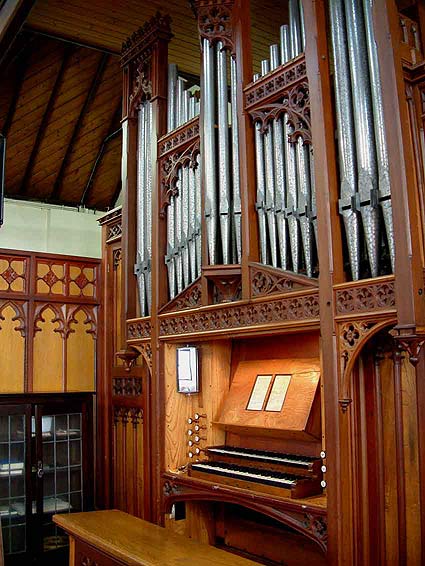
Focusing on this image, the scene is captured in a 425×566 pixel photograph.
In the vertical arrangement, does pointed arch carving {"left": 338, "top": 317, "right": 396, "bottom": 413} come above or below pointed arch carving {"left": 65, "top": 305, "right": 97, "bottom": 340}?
below

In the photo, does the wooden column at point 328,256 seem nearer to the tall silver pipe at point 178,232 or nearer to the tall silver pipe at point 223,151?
the tall silver pipe at point 223,151

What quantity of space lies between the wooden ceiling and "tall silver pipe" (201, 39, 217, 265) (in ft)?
4.80

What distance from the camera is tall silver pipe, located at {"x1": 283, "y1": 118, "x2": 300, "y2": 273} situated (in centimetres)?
427

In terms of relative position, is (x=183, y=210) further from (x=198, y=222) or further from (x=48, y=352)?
(x=48, y=352)

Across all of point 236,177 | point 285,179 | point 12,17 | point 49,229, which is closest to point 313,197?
point 285,179

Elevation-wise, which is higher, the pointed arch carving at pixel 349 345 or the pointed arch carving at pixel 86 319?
the pointed arch carving at pixel 86 319

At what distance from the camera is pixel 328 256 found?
3.95 m

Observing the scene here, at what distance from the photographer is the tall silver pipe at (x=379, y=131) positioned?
3666 millimetres

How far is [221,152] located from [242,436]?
2.37 meters

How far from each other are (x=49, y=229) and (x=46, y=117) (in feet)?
5.60

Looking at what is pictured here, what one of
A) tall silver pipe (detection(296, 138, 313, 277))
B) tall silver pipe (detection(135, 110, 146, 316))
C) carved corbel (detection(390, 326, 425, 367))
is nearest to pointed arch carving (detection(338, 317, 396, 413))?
carved corbel (detection(390, 326, 425, 367))

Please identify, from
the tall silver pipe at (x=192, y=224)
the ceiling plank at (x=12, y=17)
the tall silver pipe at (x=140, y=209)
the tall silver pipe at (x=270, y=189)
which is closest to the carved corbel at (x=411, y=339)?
the tall silver pipe at (x=270, y=189)

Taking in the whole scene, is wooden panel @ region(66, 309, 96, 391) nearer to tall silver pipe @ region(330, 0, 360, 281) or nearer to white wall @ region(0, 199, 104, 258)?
white wall @ region(0, 199, 104, 258)

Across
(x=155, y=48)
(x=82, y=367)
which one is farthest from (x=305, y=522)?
(x=155, y=48)
